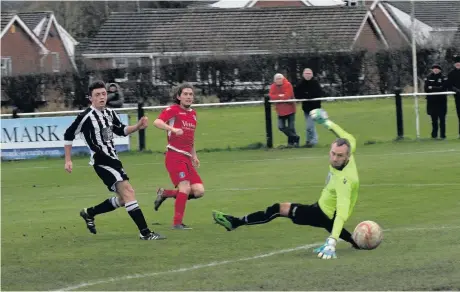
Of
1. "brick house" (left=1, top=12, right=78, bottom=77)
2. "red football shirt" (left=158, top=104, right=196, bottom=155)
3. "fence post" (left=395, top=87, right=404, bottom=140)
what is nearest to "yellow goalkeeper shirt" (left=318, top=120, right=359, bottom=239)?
"red football shirt" (left=158, top=104, right=196, bottom=155)

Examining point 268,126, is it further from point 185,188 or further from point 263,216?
point 263,216

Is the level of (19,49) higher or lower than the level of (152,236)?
higher

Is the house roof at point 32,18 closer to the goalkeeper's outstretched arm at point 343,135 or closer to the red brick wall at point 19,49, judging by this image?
the red brick wall at point 19,49

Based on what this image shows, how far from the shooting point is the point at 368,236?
1140 centimetres

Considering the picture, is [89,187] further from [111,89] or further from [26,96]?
[26,96]

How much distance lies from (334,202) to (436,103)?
52.1 ft

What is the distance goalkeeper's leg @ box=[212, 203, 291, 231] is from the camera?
1183 centimetres

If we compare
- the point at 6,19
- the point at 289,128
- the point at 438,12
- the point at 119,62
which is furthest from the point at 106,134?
the point at 438,12

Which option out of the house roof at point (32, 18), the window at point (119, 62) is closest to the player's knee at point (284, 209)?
the window at point (119, 62)

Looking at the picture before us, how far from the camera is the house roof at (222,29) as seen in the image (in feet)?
181

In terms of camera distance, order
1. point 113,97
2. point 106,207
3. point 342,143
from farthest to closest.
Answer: point 113,97, point 106,207, point 342,143

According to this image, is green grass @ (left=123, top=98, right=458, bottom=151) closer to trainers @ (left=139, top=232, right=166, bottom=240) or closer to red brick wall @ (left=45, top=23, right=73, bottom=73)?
trainers @ (left=139, top=232, right=166, bottom=240)

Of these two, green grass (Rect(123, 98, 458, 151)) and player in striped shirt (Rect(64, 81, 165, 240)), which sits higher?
player in striped shirt (Rect(64, 81, 165, 240))

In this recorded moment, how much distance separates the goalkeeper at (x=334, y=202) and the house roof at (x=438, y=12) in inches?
2031
